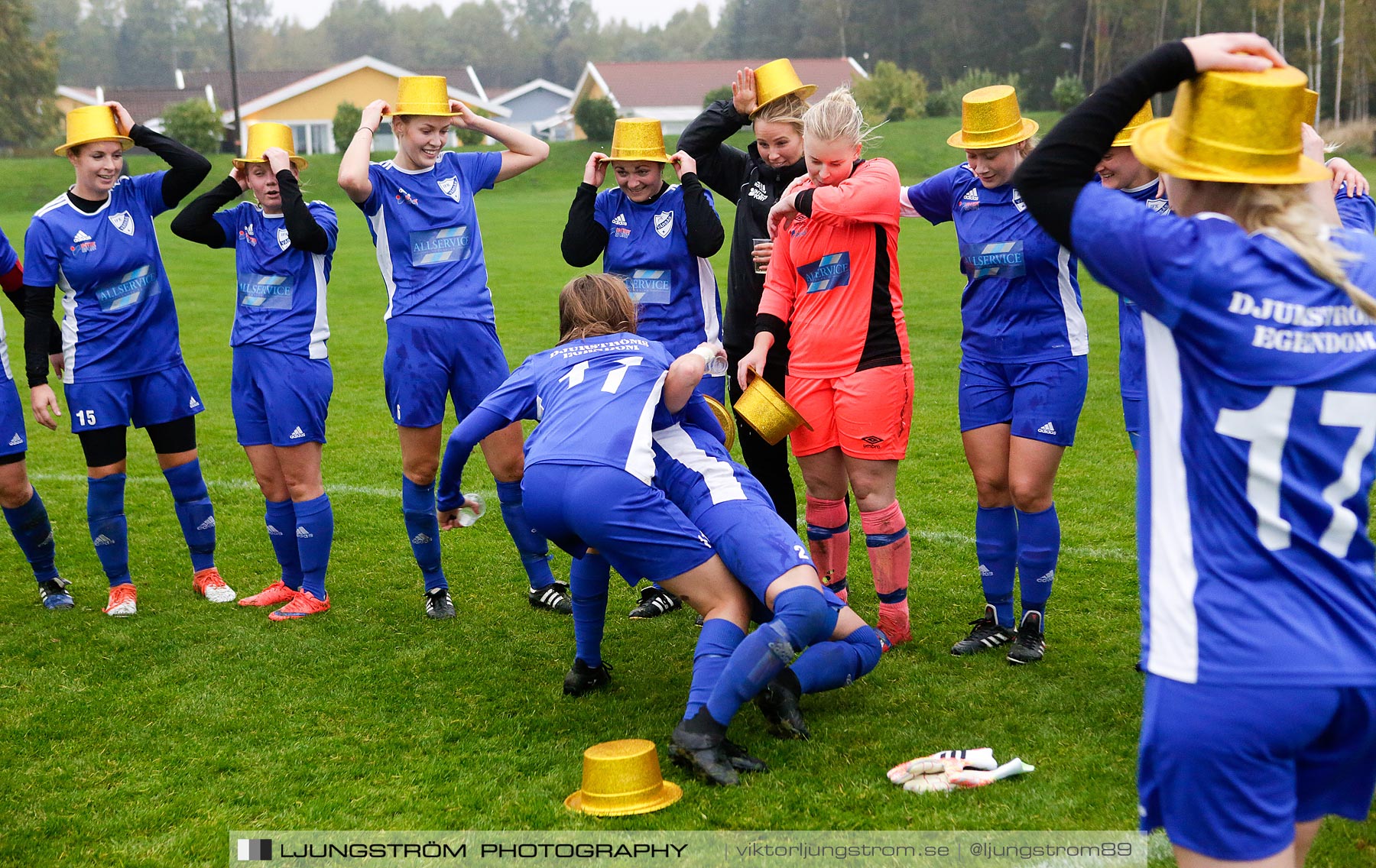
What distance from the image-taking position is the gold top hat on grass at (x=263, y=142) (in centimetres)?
619

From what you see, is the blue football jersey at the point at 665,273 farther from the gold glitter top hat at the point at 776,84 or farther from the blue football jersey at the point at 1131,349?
the blue football jersey at the point at 1131,349

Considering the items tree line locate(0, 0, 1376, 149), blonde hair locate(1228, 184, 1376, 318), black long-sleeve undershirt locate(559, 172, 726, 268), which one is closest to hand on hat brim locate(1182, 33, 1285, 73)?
blonde hair locate(1228, 184, 1376, 318)

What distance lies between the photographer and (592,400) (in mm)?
4422

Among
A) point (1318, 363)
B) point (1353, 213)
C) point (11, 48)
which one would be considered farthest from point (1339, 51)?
point (11, 48)

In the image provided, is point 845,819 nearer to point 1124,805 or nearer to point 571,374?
point 1124,805

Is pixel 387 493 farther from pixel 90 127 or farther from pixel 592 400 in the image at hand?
pixel 592 400

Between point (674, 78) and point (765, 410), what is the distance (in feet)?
209

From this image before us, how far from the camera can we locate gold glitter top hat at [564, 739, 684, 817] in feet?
12.8

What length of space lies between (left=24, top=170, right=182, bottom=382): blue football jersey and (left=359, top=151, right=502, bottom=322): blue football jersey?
1333 mm

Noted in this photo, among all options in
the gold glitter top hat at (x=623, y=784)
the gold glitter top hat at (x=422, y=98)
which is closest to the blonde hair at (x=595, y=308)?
the gold glitter top hat at (x=623, y=784)

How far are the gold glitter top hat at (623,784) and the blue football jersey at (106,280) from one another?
3.89 meters

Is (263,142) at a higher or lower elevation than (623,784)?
Result: higher

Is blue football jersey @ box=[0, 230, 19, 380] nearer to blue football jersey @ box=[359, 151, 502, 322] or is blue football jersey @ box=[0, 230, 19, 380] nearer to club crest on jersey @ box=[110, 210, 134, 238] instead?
club crest on jersey @ box=[110, 210, 134, 238]

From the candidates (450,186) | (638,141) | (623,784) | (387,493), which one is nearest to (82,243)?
(450,186)
